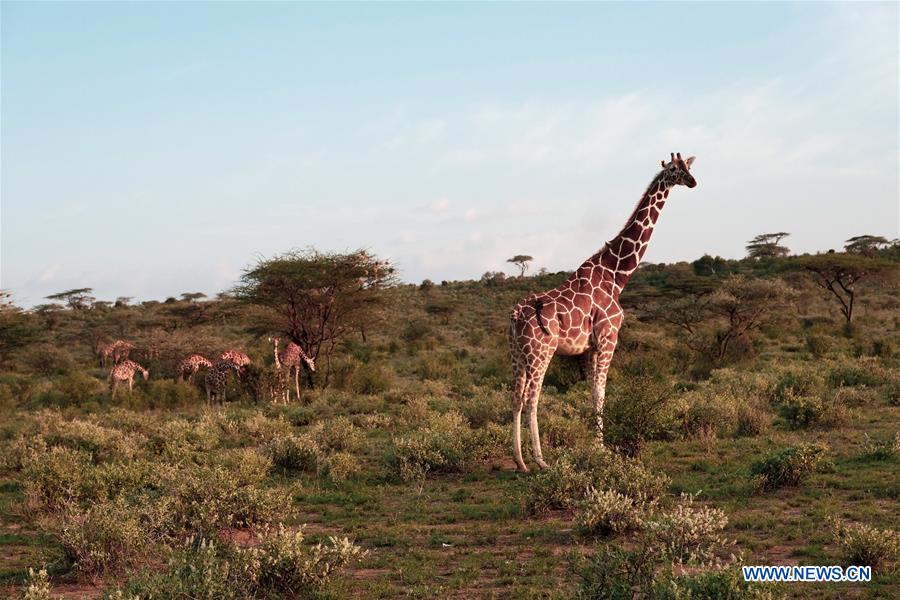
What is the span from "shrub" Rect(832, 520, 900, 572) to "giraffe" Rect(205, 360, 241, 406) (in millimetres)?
16266

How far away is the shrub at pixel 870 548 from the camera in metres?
5.83

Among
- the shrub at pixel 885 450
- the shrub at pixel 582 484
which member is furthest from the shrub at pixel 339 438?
the shrub at pixel 885 450

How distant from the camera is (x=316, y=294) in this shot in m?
21.5

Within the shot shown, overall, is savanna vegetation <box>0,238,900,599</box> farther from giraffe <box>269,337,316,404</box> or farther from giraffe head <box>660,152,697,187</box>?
giraffe head <box>660,152,697,187</box>

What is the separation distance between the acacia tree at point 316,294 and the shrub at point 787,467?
14839 millimetres

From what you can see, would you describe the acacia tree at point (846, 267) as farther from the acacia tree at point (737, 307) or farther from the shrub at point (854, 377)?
the shrub at point (854, 377)

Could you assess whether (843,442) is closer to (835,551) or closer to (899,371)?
(835,551)

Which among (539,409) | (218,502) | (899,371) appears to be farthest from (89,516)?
(899,371)

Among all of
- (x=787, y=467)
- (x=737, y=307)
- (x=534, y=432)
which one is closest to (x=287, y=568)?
(x=534, y=432)

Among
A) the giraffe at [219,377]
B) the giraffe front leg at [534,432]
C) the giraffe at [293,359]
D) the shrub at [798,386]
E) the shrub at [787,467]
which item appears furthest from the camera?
the giraffe at [293,359]

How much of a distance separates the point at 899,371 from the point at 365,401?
499 inches

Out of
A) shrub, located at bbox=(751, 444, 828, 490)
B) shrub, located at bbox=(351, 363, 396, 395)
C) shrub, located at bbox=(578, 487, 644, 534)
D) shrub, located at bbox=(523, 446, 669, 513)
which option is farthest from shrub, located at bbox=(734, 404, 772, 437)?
shrub, located at bbox=(351, 363, 396, 395)

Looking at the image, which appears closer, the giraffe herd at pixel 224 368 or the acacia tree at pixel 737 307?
the giraffe herd at pixel 224 368

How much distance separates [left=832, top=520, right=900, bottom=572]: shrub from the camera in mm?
5832
